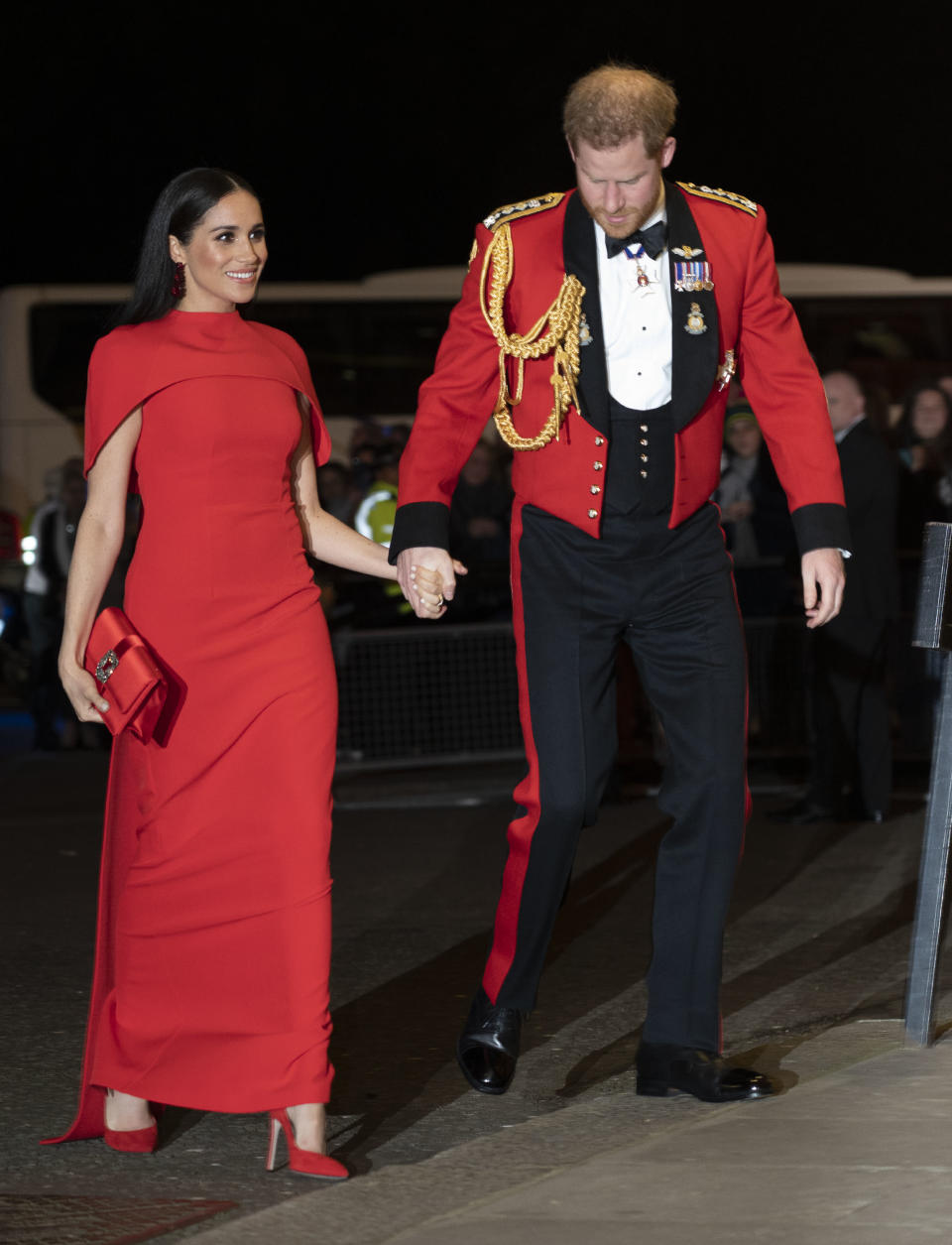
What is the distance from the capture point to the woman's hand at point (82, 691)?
165 inches

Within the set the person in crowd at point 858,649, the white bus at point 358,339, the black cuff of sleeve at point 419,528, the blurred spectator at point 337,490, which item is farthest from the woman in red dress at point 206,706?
the white bus at point 358,339

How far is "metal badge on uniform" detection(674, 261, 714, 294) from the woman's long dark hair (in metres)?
0.94

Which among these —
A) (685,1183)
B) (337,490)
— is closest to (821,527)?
(685,1183)

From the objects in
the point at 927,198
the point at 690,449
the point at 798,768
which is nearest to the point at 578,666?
the point at 690,449

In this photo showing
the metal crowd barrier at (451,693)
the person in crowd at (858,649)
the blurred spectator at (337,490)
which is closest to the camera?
the person in crowd at (858,649)

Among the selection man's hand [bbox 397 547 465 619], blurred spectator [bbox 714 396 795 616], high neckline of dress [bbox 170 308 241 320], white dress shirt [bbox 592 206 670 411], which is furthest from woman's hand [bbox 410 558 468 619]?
blurred spectator [bbox 714 396 795 616]

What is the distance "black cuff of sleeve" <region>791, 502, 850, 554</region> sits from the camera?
4.51 m

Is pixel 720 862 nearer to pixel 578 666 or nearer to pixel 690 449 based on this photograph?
pixel 578 666

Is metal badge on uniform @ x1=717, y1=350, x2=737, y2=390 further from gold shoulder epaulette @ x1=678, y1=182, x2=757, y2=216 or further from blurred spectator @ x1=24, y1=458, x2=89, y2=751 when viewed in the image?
blurred spectator @ x1=24, y1=458, x2=89, y2=751

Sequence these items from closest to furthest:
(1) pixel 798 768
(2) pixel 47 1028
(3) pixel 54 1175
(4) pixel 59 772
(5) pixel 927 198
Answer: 1. (3) pixel 54 1175
2. (2) pixel 47 1028
3. (1) pixel 798 768
4. (4) pixel 59 772
5. (5) pixel 927 198

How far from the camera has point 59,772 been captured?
472 inches

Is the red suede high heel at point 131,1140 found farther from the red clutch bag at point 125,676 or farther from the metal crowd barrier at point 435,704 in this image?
the metal crowd barrier at point 435,704

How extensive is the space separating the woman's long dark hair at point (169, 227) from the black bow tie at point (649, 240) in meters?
0.80

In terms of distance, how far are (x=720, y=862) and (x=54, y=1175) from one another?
154 centimetres
